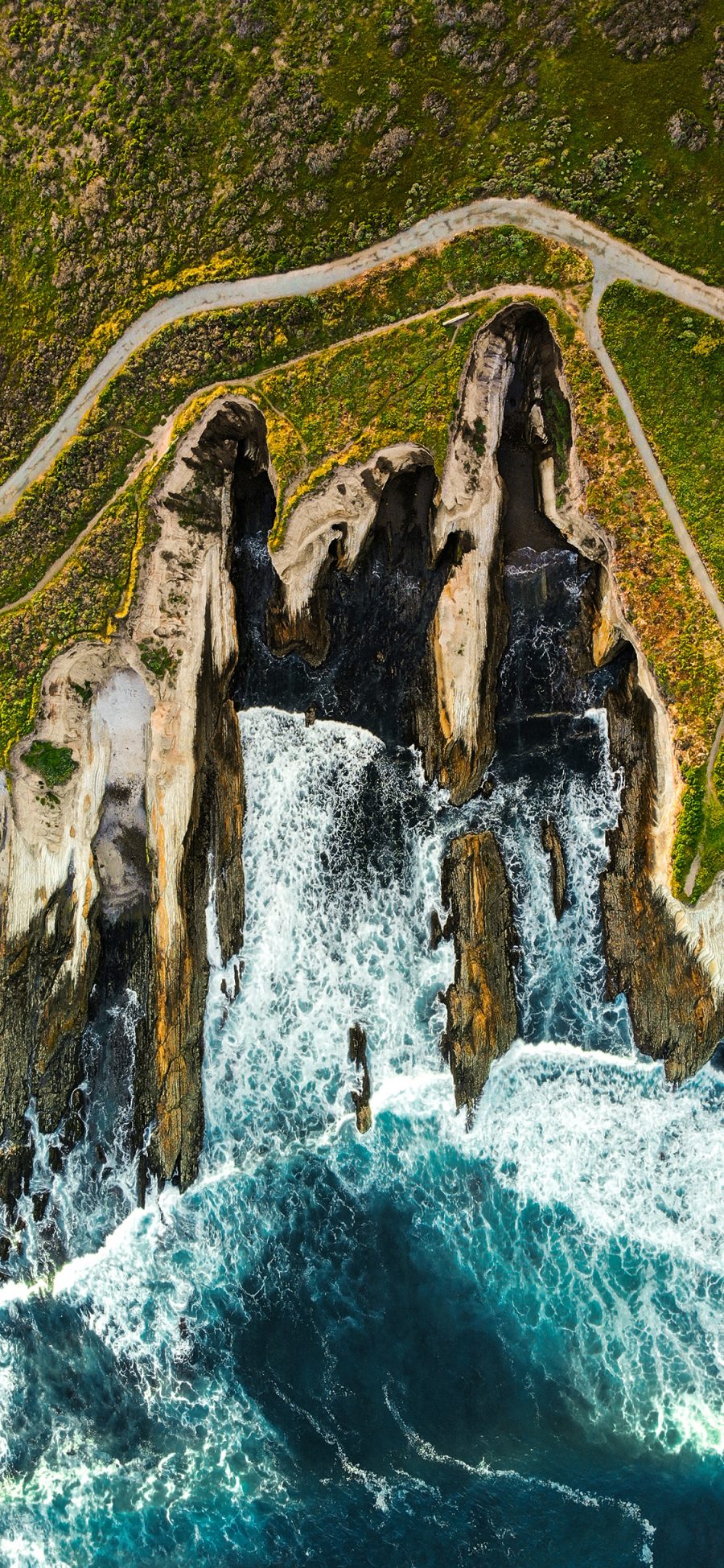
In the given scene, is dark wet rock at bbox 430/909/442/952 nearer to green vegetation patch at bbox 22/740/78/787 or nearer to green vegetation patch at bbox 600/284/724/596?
green vegetation patch at bbox 22/740/78/787

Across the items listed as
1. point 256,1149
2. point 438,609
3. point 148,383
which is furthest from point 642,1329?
point 148,383

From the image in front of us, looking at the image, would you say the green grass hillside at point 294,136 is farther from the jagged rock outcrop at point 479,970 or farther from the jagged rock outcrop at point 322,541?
the jagged rock outcrop at point 479,970

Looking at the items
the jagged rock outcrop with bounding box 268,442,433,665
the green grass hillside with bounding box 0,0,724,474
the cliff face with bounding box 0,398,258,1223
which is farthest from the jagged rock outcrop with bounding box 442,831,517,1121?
the green grass hillside with bounding box 0,0,724,474

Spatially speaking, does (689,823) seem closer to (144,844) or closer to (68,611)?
(144,844)

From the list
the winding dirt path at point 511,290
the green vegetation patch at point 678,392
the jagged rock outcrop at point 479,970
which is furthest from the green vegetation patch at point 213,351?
the jagged rock outcrop at point 479,970

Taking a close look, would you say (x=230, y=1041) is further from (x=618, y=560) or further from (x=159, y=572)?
(x=618, y=560)

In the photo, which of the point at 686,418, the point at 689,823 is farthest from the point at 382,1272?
the point at 686,418
